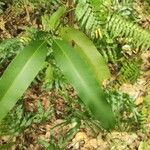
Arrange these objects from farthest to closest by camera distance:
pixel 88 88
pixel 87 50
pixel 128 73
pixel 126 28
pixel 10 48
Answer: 1. pixel 128 73
2. pixel 10 48
3. pixel 126 28
4. pixel 87 50
5. pixel 88 88

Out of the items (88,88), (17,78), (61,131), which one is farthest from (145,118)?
(17,78)

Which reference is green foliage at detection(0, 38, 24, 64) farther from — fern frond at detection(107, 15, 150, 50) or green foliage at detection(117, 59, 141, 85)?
green foliage at detection(117, 59, 141, 85)

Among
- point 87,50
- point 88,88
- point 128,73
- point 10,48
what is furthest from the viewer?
point 128,73

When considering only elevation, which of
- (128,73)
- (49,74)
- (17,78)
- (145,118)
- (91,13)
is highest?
(91,13)

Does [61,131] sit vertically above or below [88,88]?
below

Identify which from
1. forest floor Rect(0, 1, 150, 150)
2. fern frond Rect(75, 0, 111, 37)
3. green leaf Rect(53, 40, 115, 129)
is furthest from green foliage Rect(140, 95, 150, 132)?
green leaf Rect(53, 40, 115, 129)

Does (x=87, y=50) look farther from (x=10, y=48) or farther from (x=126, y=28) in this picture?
(x=10, y=48)

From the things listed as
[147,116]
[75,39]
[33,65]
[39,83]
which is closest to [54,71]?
[39,83]
